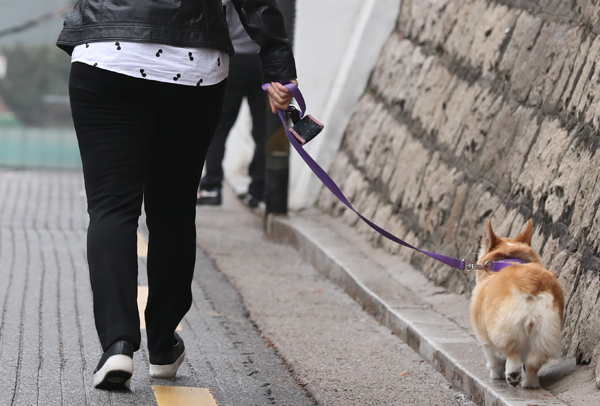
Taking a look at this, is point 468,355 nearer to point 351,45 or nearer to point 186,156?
point 186,156

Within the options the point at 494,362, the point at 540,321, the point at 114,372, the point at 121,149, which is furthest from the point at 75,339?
the point at 540,321

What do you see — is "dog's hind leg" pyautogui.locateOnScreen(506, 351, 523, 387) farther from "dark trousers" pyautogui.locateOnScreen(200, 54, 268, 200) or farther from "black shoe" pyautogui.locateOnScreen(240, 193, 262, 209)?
"black shoe" pyautogui.locateOnScreen(240, 193, 262, 209)

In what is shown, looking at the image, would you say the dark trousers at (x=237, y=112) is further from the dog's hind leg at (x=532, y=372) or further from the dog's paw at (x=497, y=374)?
the dog's hind leg at (x=532, y=372)

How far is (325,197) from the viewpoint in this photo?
322 inches

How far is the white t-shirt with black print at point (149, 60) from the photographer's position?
10.3 feet

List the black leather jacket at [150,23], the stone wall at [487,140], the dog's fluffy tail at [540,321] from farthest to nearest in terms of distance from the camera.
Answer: the stone wall at [487,140]
the dog's fluffy tail at [540,321]
the black leather jacket at [150,23]

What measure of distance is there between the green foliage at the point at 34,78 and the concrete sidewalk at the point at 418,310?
499 cm

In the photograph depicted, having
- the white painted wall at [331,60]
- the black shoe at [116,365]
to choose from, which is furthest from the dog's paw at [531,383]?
the white painted wall at [331,60]

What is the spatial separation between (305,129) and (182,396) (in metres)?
1.11

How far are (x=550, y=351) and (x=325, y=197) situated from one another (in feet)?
16.2

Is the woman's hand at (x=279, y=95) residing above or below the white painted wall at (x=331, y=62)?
above

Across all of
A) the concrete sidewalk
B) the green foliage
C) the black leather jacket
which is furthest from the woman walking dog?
the green foliage

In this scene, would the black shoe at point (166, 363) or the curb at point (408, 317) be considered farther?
the black shoe at point (166, 363)

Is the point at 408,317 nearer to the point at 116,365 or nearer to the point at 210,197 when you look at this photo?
the point at 116,365
